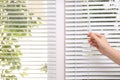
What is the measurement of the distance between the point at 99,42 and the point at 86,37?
15 centimetres

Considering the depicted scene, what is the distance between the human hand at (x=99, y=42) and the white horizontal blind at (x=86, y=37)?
0.09m

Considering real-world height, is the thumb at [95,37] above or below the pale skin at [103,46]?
above

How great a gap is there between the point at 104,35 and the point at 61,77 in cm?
42

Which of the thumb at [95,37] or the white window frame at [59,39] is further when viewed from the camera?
the white window frame at [59,39]

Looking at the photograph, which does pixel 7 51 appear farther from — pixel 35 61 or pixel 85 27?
pixel 85 27

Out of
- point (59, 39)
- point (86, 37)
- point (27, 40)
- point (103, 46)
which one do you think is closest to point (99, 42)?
point (103, 46)

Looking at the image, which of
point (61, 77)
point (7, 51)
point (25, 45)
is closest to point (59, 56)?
point (61, 77)

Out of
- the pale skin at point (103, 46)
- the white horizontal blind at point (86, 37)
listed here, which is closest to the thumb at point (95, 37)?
the pale skin at point (103, 46)

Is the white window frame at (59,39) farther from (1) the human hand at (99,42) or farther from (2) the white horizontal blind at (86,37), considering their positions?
(1) the human hand at (99,42)

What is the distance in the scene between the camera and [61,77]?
1.58 metres

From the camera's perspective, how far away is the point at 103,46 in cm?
142

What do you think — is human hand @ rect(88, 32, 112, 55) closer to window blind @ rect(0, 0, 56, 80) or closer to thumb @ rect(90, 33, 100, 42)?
thumb @ rect(90, 33, 100, 42)

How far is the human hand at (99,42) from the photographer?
4.68 ft

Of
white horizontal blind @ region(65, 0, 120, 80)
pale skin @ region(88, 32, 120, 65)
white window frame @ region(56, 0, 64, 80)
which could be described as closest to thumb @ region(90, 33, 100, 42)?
pale skin @ region(88, 32, 120, 65)
